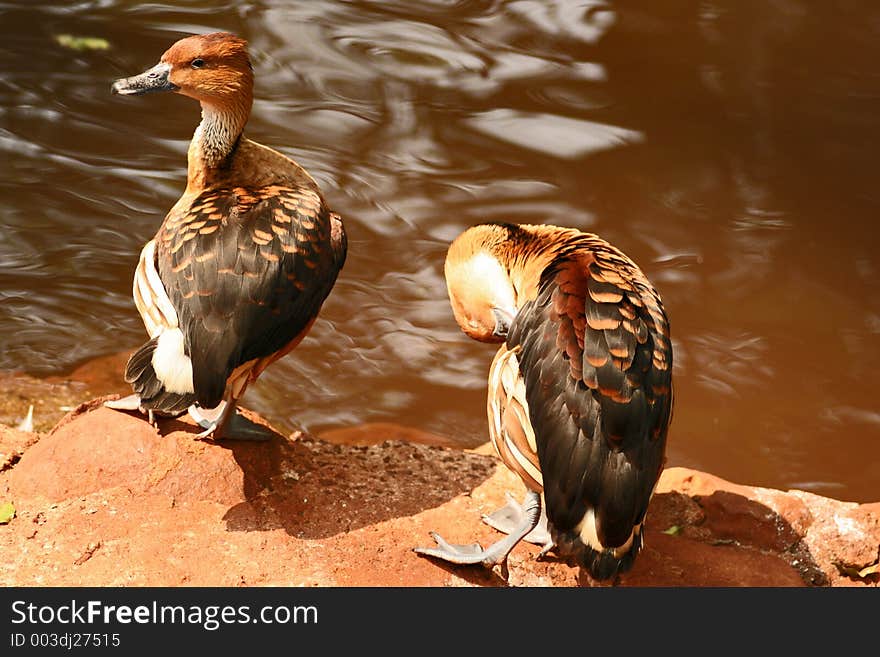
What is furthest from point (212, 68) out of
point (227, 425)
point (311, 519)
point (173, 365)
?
point (311, 519)

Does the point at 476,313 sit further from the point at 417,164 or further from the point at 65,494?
the point at 417,164

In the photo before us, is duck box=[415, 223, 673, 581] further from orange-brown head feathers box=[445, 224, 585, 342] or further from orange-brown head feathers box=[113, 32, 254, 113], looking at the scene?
orange-brown head feathers box=[113, 32, 254, 113]

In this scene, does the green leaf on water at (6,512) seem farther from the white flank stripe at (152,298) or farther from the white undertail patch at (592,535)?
the white undertail patch at (592,535)

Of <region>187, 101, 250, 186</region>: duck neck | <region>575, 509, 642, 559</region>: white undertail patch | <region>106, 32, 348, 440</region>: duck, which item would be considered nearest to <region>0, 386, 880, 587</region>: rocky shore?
<region>106, 32, 348, 440</region>: duck

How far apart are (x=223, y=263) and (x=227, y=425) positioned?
0.77 m

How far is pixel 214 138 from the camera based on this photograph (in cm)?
545

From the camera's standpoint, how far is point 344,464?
17.0 feet

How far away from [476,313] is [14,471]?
2.19m

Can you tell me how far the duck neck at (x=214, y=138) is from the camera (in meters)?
5.44

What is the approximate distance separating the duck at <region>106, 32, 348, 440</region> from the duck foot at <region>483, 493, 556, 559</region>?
3.87 ft

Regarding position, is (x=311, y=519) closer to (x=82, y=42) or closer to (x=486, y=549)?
(x=486, y=549)

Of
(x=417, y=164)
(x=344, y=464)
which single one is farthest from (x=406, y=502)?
(x=417, y=164)

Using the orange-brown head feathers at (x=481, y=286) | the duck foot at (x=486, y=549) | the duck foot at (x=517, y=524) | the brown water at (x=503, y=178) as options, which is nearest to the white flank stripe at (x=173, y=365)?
the duck foot at (x=486, y=549)

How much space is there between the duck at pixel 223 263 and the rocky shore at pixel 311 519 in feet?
0.84
